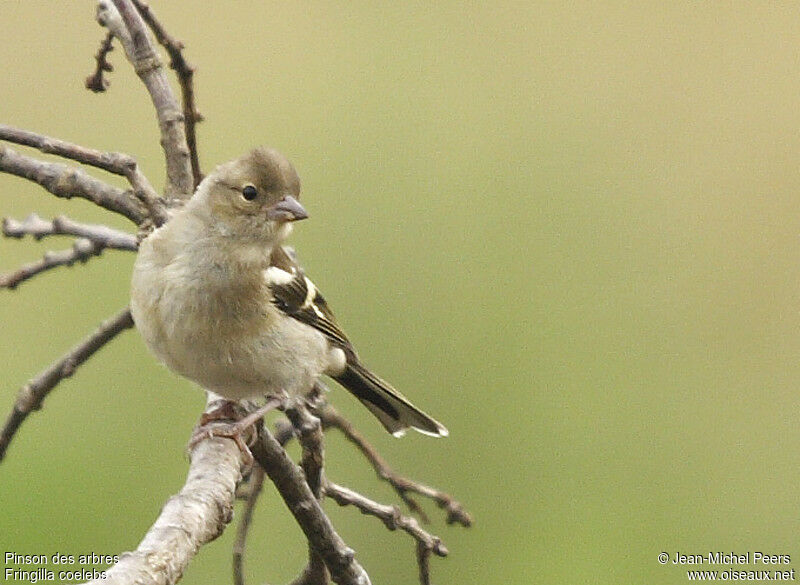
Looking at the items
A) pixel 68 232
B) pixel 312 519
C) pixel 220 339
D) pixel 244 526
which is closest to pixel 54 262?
pixel 68 232

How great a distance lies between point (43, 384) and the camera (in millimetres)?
2666

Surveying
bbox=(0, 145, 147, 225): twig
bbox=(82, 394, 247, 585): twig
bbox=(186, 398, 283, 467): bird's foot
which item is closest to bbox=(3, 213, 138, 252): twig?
bbox=(0, 145, 147, 225): twig

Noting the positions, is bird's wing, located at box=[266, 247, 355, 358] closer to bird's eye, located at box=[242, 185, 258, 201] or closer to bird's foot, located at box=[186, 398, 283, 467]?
bird's eye, located at box=[242, 185, 258, 201]

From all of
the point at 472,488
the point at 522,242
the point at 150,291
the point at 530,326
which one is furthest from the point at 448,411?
the point at 150,291

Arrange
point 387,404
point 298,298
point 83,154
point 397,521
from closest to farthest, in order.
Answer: point 397,521, point 83,154, point 298,298, point 387,404

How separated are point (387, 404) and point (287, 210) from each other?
626mm

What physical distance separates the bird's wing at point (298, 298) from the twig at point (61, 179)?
539 mm

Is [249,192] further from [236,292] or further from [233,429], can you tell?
[233,429]

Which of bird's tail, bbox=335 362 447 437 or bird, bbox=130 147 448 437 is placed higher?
bird, bbox=130 147 448 437

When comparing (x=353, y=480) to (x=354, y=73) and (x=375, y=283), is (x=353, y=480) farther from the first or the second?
(x=354, y=73)

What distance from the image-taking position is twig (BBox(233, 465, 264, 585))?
2.53m

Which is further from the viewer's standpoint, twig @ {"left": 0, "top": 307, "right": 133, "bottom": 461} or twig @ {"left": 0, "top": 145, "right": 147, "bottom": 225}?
twig @ {"left": 0, "top": 307, "right": 133, "bottom": 461}

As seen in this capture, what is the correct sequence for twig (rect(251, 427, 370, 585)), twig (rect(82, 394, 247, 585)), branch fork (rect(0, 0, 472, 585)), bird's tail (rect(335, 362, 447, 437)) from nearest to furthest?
twig (rect(82, 394, 247, 585)), branch fork (rect(0, 0, 472, 585)), twig (rect(251, 427, 370, 585)), bird's tail (rect(335, 362, 447, 437))

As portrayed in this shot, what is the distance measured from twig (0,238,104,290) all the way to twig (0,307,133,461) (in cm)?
17
